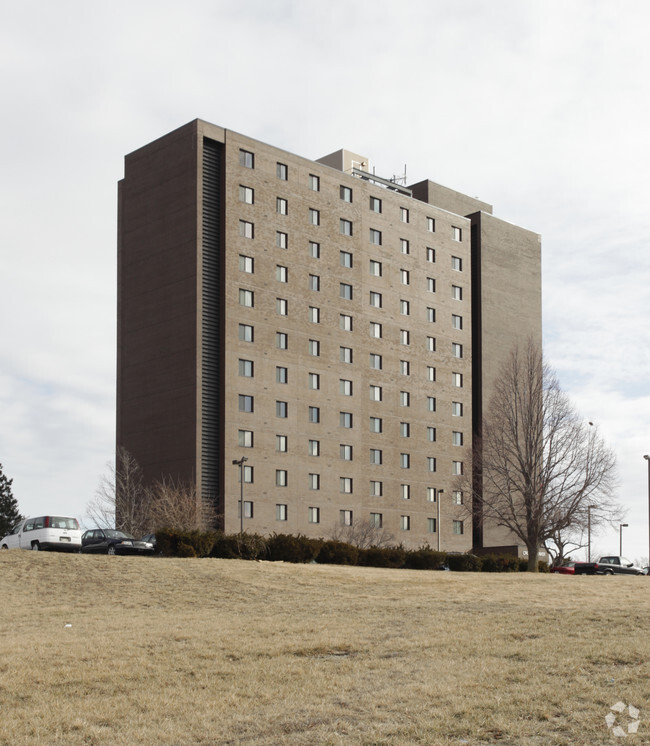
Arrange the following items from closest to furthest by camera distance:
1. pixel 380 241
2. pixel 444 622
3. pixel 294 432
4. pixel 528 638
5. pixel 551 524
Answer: pixel 528 638 → pixel 444 622 → pixel 551 524 → pixel 294 432 → pixel 380 241

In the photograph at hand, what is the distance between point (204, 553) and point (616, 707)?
3198cm

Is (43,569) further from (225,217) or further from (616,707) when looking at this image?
(225,217)

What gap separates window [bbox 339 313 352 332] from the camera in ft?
271

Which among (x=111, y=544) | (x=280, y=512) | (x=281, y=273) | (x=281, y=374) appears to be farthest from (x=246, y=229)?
(x=111, y=544)

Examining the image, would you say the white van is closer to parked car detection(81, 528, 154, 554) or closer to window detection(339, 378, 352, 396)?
parked car detection(81, 528, 154, 554)

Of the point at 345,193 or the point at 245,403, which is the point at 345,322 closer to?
the point at 345,193

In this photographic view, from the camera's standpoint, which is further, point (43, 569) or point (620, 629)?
point (43, 569)

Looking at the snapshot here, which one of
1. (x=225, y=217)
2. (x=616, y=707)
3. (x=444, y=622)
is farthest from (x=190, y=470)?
(x=616, y=707)

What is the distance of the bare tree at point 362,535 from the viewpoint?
77.1 meters

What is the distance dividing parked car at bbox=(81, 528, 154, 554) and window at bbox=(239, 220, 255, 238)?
34982 millimetres

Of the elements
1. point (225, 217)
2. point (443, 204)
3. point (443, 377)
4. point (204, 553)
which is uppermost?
point (443, 204)

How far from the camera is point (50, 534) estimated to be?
42.0 m

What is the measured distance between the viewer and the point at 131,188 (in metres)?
80.9

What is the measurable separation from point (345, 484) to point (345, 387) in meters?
8.05
